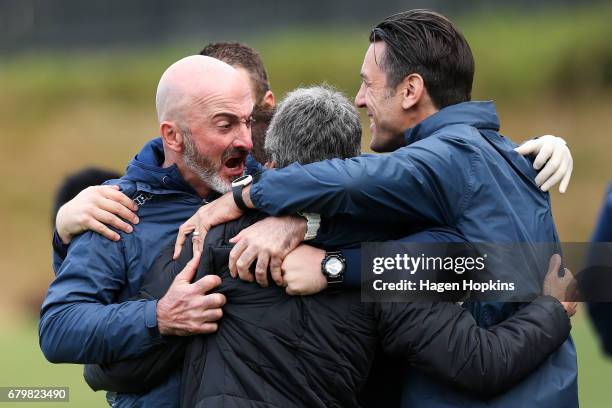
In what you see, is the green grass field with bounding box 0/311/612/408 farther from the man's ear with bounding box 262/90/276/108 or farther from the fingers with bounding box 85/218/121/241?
the fingers with bounding box 85/218/121/241

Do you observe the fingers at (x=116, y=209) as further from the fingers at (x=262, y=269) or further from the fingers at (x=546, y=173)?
the fingers at (x=546, y=173)

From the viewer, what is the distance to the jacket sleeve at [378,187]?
2.91 meters

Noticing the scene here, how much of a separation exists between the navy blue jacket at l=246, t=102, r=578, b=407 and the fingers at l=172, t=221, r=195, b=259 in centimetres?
24

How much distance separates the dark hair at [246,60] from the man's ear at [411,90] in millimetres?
1231

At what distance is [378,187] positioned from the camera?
9.59 feet

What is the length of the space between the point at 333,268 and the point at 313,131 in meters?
0.38

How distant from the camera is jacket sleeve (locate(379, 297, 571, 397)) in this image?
2908mm

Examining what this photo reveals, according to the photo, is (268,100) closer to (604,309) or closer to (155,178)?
(155,178)

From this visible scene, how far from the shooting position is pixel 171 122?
3412mm

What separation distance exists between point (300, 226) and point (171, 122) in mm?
641

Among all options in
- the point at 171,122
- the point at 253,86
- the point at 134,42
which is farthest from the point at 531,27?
the point at 171,122

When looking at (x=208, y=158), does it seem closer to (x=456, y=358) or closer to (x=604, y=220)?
(x=456, y=358)

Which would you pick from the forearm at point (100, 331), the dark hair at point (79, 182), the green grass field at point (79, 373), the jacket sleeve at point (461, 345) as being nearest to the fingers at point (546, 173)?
the jacket sleeve at point (461, 345)

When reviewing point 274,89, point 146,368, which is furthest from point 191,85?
point 274,89
